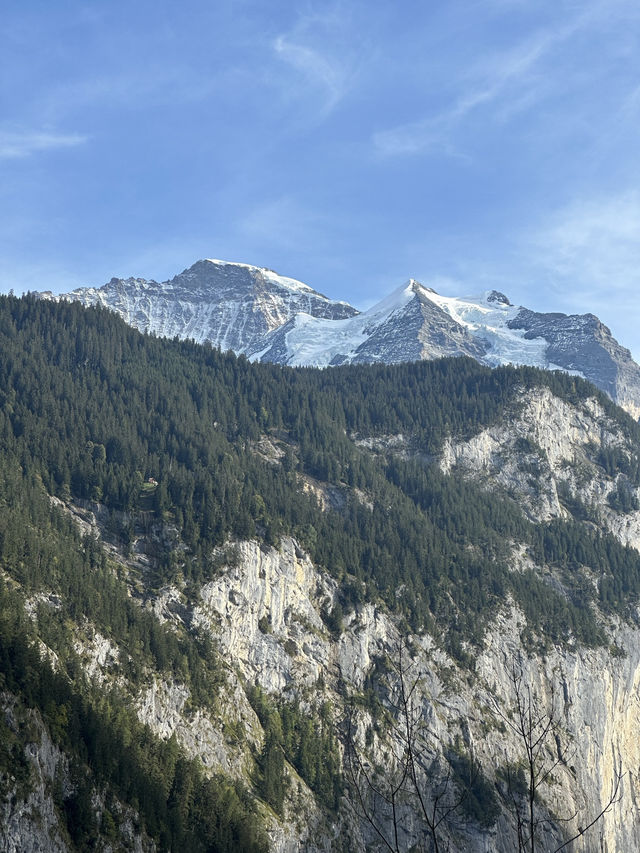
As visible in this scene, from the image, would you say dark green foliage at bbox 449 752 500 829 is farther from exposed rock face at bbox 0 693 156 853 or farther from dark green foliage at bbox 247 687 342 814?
exposed rock face at bbox 0 693 156 853

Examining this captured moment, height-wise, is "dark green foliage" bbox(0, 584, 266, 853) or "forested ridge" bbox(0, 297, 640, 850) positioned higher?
"forested ridge" bbox(0, 297, 640, 850)

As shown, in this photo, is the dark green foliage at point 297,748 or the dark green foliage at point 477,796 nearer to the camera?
the dark green foliage at point 297,748

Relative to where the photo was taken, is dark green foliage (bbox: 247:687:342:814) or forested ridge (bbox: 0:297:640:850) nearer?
forested ridge (bbox: 0:297:640:850)

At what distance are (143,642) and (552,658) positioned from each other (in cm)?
8836

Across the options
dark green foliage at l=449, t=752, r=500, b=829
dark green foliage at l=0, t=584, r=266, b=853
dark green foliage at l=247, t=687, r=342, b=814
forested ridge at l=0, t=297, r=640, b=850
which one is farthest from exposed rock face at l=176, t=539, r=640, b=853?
dark green foliage at l=0, t=584, r=266, b=853

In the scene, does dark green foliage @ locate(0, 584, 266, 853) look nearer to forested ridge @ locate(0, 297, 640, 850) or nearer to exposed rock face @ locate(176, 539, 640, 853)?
forested ridge @ locate(0, 297, 640, 850)

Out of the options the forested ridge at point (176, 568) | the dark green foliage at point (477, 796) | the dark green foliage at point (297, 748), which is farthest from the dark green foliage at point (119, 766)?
the dark green foliage at point (477, 796)

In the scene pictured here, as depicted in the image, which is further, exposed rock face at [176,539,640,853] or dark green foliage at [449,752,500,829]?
exposed rock face at [176,539,640,853]

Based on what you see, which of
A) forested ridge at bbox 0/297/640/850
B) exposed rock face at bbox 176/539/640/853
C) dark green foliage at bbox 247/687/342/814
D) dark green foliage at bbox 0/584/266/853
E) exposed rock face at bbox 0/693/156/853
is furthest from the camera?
exposed rock face at bbox 176/539/640/853

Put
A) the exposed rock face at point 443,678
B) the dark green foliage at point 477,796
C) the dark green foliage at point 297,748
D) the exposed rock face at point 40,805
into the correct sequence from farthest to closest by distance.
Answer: the exposed rock face at point 443,678 < the dark green foliage at point 477,796 < the dark green foliage at point 297,748 < the exposed rock face at point 40,805

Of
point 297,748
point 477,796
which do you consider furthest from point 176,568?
point 477,796

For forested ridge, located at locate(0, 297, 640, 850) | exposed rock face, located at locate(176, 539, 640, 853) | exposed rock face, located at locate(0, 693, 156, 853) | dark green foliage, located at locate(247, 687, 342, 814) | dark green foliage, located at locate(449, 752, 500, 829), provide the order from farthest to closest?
exposed rock face, located at locate(176, 539, 640, 853) → dark green foliage, located at locate(449, 752, 500, 829) → dark green foliage, located at locate(247, 687, 342, 814) → forested ridge, located at locate(0, 297, 640, 850) → exposed rock face, located at locate(0, 693, 156, 853)

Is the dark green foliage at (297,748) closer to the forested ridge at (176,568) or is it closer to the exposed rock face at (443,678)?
the forested ridge at (176,568)

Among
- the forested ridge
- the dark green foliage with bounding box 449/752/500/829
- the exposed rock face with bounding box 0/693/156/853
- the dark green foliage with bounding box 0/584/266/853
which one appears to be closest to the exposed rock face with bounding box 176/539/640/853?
the dark green foliage with bounding box 449/752/500/829
